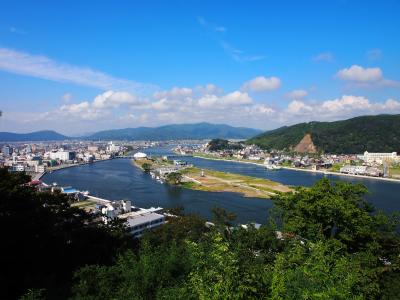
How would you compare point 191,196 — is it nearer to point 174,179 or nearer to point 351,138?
point 174,179

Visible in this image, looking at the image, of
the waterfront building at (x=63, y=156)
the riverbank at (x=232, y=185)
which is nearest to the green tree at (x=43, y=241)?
the riverbank at (x=232, y=185)

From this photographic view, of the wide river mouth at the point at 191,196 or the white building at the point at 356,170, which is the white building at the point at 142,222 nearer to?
the wide river mouth at the point at 191,196

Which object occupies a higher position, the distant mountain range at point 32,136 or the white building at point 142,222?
the distant mountain range at point 32,136

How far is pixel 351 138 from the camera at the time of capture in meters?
53.5

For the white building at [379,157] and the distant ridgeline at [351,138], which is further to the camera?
the distant ridgeline at [351,138]

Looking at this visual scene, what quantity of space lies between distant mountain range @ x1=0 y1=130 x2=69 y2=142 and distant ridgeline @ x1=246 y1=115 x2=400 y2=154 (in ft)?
395

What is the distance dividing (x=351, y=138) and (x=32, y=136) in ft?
488

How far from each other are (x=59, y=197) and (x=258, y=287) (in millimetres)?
5579

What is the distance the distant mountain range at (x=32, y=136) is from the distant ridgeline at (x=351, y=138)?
121 metres

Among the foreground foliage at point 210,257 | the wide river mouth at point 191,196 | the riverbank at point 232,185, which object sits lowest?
the wide river mouth at point 191,196

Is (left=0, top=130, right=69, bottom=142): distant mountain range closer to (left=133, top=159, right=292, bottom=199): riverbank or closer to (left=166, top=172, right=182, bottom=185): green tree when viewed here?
(left=166, top=172, right=182, bottom=185): green tree

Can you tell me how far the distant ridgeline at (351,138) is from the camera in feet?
165

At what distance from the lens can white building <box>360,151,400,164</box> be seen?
4297cm

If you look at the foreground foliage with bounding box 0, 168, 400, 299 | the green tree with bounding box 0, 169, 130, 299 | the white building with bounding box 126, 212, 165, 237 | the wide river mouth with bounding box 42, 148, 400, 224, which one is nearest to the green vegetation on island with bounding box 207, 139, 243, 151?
the wide river mouth with bounding box 42, 148, 400, 224
